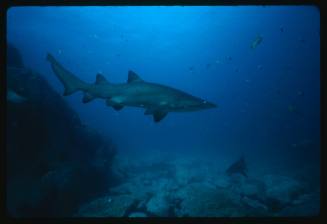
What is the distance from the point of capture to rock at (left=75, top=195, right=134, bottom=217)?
27.9 ft

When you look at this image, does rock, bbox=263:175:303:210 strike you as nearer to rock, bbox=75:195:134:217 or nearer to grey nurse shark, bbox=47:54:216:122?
rock, bbox=75:195:134:217

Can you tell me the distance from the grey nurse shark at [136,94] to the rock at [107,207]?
10.4 feet

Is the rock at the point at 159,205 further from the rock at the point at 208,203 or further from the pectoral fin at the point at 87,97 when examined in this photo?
the pectoral fin at the point at 87,97

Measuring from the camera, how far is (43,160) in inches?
384

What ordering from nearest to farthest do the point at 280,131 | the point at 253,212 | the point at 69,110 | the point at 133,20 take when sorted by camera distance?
the point at 253,212
the point at 69,110
the point at 133,20
the point at 280,131

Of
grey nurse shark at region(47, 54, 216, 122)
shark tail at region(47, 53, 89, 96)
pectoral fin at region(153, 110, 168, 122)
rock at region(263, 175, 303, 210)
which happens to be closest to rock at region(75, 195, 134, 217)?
pectoral fin at region(153, 110, 168, 122)

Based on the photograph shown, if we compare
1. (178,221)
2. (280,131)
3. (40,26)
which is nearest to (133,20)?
(40,26)

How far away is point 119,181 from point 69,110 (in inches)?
153

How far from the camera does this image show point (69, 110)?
12375 mm

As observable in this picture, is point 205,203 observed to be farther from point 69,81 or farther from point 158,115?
point 69,81

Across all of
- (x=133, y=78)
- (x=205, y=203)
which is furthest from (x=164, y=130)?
(x=133, y=78)

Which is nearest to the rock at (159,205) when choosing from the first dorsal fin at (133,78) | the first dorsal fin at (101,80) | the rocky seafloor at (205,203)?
the rocky seafloor at (205,203)

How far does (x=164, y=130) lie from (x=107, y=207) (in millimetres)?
109681

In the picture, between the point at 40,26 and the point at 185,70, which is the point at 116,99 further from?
the point at 185,70
